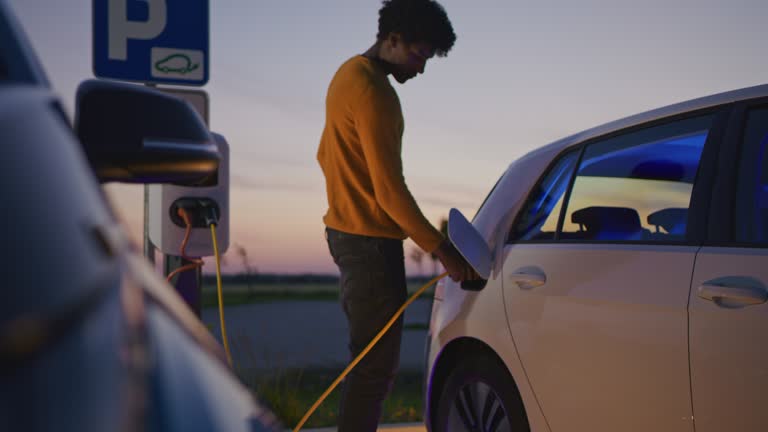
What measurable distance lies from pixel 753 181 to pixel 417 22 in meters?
1.51

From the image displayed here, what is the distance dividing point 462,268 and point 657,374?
1.03 metres

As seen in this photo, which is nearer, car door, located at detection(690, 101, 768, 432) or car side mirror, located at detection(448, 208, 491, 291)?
car door, located at detection(690, 101, 768, 432)

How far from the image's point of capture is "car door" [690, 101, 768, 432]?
2.07 m

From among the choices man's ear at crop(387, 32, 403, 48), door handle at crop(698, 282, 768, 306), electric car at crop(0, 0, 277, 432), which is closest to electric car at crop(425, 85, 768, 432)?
door handle at crop(698, 282, 768, 306)

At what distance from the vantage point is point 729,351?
2115mm

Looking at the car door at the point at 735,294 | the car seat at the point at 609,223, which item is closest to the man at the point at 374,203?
the car seat at the point at 609,223

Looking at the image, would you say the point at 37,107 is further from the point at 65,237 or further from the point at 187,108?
the point at 187,108

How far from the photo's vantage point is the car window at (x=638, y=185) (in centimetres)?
259

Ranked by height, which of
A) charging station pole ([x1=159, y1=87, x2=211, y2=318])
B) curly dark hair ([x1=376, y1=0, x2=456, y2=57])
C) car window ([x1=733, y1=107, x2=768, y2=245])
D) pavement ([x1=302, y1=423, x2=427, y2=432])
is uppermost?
curly dark hair ([x1=376, y1=0, x2=456, y2=57])

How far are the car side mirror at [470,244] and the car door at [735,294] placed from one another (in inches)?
39.6

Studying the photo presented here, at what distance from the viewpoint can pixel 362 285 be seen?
3.25m

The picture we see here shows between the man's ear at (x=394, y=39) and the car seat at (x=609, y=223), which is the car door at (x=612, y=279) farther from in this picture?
the man's ear at (x=394, y=39)

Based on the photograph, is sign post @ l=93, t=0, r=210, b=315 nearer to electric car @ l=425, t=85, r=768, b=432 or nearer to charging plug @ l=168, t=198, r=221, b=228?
charging plug @ l=168, t=198, r=221, b=228

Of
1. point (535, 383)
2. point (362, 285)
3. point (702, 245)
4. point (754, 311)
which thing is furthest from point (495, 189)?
point (754, 311)
